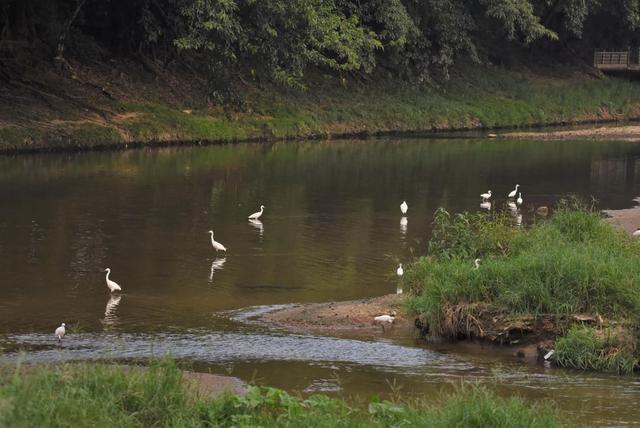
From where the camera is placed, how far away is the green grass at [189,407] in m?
9.48

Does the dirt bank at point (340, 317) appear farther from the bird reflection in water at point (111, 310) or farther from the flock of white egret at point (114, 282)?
the flock of white egret at point (114, 282)

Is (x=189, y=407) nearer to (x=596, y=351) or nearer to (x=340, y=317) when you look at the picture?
(x=596, y=351)

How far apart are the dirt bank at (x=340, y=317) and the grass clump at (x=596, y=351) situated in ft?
8.78

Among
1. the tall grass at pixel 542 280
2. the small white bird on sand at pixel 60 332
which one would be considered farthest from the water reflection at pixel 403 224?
the small white bird on sand at pixel 60 332

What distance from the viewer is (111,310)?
1764 cm

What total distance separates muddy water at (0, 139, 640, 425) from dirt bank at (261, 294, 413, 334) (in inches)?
19.6

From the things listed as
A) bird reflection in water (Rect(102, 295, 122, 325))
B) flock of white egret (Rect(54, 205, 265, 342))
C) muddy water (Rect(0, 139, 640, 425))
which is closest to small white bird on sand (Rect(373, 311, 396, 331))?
muddy water (Rect(0, 139, 640, 425))

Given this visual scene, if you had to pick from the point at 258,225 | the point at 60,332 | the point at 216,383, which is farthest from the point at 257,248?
the point at 216,383

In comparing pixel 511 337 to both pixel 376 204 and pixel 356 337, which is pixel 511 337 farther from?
pixel 376 204

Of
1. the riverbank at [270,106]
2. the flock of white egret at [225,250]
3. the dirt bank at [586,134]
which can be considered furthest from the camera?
the dirt bank at [586,134]

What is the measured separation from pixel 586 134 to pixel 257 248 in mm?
31338

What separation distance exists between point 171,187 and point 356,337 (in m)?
16.6

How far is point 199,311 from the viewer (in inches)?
700

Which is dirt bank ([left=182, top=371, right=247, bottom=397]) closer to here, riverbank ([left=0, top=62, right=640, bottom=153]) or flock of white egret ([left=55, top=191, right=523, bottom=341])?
flock of white egret ([left=55, top=191, right=523, bottom=341])
